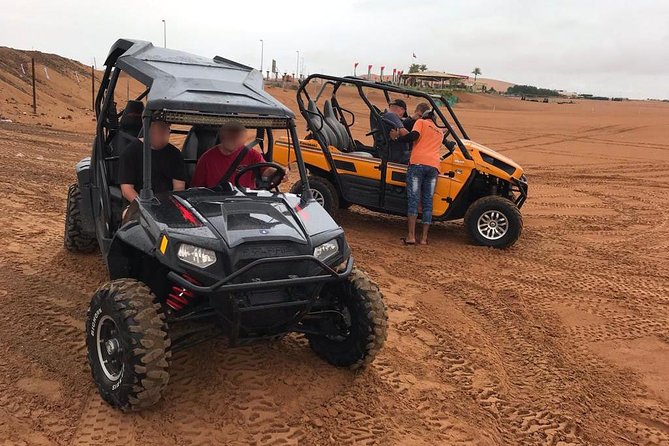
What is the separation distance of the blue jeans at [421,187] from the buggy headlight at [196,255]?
A: 4391 millimetres

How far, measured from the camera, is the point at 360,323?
3.52 meters

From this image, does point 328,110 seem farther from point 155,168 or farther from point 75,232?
point 155,168

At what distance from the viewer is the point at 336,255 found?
3311 mm

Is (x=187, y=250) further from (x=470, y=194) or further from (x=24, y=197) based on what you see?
(x=24, y=197)

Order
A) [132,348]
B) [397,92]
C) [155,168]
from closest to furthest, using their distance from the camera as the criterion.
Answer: [132,348]
[155,168]
[397,92]

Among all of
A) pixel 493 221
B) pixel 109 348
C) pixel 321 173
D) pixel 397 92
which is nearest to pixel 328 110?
pixel 321 173

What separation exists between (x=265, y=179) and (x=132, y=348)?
160cm

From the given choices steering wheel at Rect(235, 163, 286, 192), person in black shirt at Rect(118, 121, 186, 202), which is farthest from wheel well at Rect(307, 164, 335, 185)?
person in black shirt at Rect(118, 121, 186, 202)

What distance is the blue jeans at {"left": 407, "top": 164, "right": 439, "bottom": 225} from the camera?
273 inches

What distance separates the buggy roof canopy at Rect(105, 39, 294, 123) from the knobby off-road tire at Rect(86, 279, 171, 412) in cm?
108

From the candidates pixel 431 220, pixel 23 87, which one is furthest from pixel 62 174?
pixel 23 87

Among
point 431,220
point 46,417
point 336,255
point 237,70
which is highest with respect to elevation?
point 237,70

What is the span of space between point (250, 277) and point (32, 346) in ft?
6.07

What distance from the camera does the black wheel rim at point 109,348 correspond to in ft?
10.1
